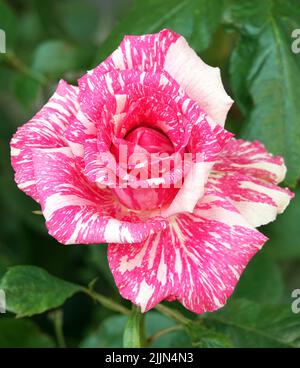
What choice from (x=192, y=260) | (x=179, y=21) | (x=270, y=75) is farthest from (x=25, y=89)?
(x=192, y=260)

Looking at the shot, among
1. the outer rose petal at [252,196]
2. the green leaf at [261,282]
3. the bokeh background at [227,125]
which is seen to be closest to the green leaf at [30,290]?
the bokeh background at [227,125]

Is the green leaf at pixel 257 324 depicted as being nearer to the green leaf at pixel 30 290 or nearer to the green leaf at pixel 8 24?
the green leaf at pixel 30 290

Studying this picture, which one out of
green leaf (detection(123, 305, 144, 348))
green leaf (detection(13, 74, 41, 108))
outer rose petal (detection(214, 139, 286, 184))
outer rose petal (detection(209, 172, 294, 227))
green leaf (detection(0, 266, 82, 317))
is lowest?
green leaf (detection(123, 305, 144, 348))

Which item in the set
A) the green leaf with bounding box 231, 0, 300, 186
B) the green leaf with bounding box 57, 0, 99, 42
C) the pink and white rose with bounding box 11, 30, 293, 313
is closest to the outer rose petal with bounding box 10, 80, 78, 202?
the pink and white rose with bounding box 11, 30, 293, 313

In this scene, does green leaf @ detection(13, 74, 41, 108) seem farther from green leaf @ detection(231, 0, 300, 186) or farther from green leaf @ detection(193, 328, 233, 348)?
green leaf @ detection(193, 328, 233, 348)

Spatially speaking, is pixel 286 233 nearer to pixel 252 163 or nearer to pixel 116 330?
pixel 116 330
